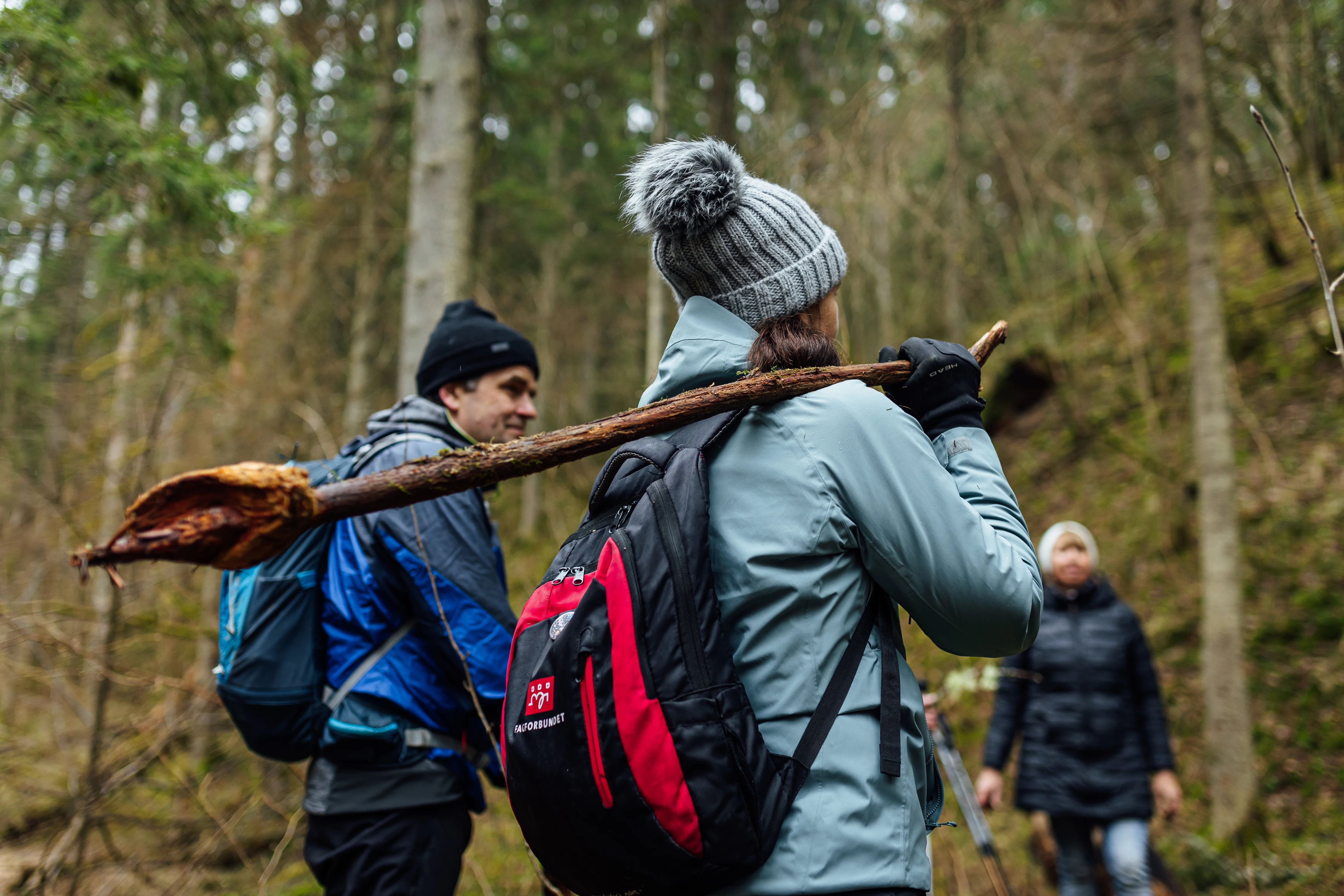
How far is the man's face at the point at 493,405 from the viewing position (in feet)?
9.25

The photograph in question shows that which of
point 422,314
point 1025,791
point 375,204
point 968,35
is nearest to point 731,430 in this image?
point 422,314

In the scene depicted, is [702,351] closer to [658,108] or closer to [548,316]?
[658,108]

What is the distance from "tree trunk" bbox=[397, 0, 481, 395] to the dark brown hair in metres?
3.15

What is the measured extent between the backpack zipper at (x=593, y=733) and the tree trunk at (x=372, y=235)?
6846mm

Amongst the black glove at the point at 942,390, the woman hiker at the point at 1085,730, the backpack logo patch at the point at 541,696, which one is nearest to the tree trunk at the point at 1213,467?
the woman hiker at the point at 1085,730

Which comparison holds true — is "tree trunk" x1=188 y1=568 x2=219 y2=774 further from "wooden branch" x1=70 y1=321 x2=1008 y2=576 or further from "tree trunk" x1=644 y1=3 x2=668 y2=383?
"tree trunk" x1=644 y1=3 x2=668 y2=383

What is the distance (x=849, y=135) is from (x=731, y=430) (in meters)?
5.35

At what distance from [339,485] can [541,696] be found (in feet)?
1.78

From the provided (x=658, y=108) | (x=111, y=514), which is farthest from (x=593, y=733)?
(x=111, y=514)

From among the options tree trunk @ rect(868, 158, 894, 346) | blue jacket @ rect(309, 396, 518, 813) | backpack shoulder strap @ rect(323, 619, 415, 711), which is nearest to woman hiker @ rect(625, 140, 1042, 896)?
blue jacket @ rect(309, 396, 518, 813)

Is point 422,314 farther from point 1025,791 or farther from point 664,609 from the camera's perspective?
point 1025,791

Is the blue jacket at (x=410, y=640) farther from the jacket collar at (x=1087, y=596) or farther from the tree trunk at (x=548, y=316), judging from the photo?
the tree trunk at (x=548, y=316)

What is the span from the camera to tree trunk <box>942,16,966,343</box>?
1055cm

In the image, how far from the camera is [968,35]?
7023 millimetres
